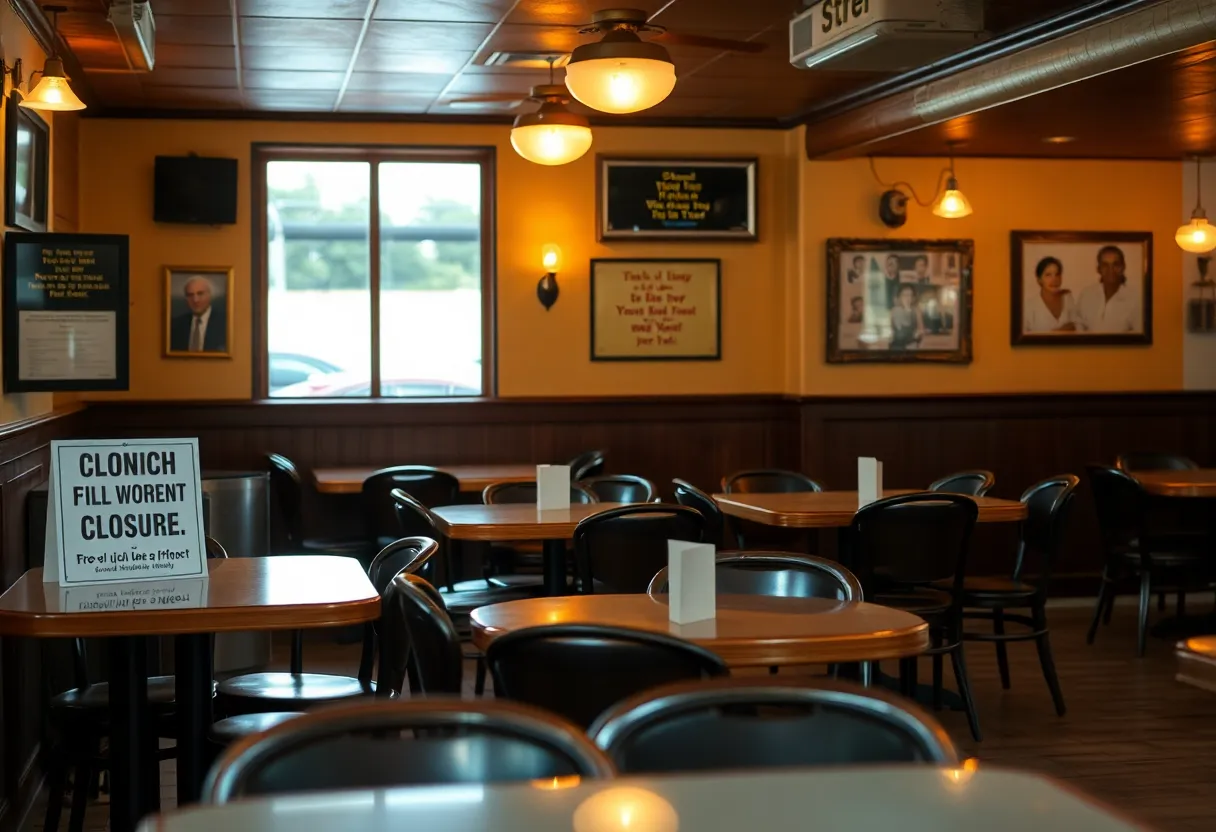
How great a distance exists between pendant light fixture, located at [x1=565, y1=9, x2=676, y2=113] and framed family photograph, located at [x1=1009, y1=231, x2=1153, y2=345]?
14.0ft

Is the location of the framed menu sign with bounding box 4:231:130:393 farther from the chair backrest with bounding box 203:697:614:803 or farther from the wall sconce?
the chair backrest with bounding box 203:697:614:803

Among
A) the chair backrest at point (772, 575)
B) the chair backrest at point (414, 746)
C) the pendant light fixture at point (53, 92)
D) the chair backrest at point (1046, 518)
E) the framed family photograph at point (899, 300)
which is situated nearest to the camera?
the chair backrest at point (414, 746)

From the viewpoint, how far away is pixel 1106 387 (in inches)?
344

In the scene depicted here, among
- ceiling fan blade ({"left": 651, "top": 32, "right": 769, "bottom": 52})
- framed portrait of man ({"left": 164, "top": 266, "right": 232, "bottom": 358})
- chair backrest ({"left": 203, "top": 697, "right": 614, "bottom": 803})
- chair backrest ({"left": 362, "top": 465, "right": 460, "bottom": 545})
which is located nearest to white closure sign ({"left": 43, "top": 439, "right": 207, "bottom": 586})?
chair backrest ({"left": 203, "top": 697, "right": 614, "bottom": 803})

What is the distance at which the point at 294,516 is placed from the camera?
725 cm

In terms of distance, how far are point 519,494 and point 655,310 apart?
2448 millimetres

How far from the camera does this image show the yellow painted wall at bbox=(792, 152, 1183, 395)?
828cm

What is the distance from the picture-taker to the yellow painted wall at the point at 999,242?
8.28 m

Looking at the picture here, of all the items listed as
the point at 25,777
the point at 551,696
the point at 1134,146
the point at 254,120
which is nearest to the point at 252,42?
the point at 254,120

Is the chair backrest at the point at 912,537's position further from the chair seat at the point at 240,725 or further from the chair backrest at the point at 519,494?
the chair seat at the point at 240,725

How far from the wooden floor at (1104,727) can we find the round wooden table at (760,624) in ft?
3.68

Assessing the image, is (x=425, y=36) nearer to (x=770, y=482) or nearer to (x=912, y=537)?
(x=770, y=482)

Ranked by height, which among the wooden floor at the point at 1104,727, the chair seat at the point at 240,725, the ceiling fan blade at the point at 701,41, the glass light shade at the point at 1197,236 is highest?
the ceiling fan blade at the point at 701,41

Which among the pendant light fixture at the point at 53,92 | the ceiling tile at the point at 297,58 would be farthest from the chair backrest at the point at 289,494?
the pendant light fixture at the point at 53,92
